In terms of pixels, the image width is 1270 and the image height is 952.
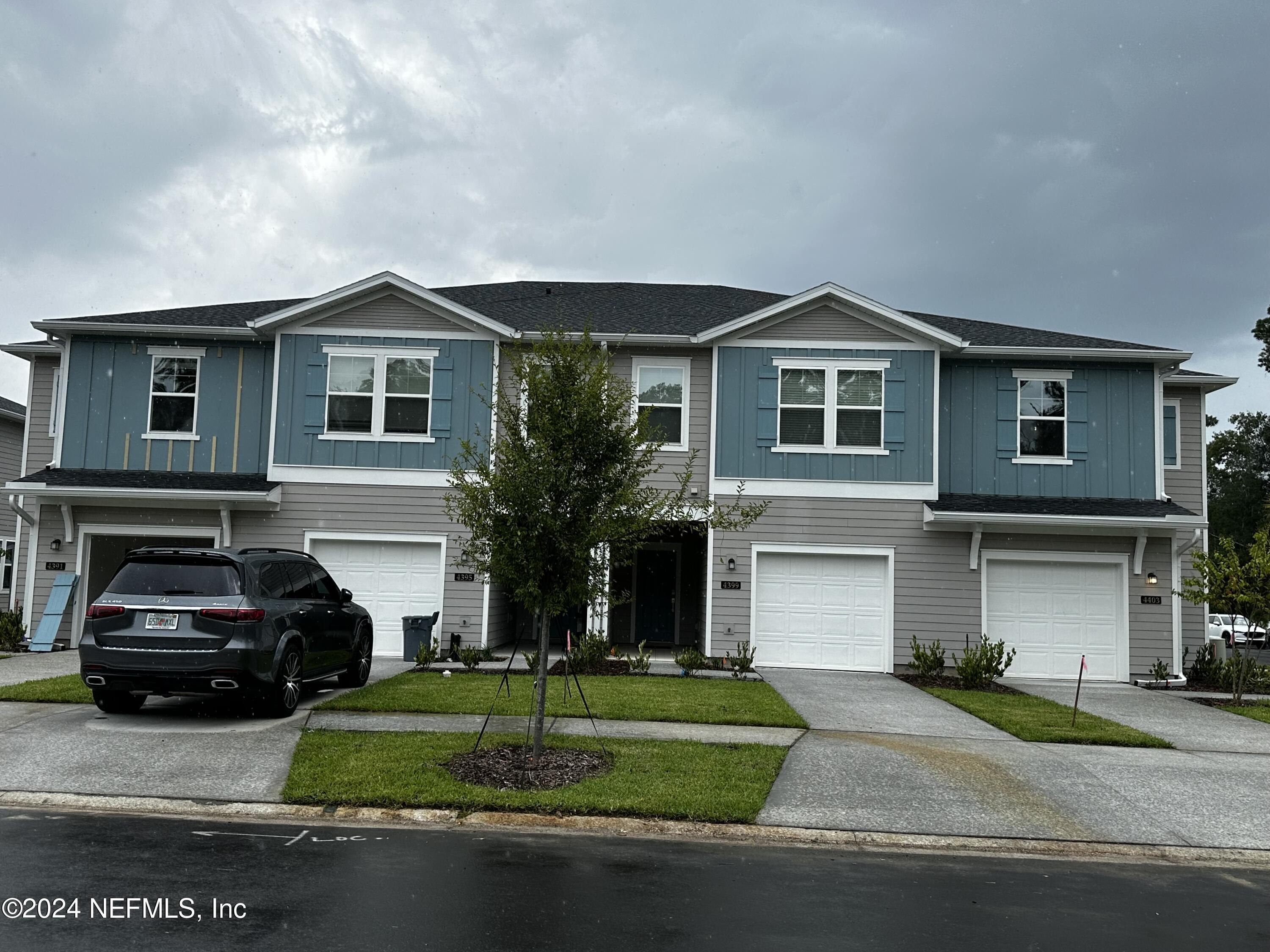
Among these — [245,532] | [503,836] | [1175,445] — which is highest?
[1175,445]

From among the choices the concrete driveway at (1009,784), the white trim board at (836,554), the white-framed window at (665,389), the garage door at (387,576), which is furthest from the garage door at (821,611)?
the garage door at (387,576)

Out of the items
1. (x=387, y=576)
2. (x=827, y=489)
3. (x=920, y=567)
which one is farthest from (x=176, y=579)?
(x=920, y=567)

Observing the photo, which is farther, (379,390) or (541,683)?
(379,390)

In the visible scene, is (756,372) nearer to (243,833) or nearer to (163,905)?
(243,833)

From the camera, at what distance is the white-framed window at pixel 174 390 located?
1839 cm

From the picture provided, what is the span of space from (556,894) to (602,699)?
6.96m

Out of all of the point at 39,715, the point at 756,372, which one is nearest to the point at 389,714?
the point at 39,715

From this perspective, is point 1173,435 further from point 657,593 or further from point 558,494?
point 558,494

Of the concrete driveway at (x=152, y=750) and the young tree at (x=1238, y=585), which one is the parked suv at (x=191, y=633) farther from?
the young tree at (x=1238, y=585)

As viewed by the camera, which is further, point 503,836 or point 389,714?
point 389,714

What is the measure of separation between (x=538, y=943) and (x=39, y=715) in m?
8.17

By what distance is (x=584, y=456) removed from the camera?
346 inches

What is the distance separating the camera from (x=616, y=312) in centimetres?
2048

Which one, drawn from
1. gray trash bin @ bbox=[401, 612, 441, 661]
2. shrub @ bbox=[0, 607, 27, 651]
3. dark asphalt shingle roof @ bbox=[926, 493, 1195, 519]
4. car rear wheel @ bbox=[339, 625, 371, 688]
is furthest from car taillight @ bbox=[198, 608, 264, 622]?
dark asphalt shingle roof @ bbox=[926, 493, 1195, 519]
